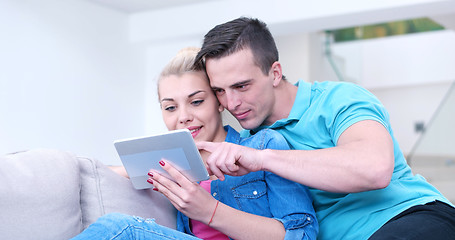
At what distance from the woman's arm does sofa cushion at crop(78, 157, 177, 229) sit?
0.94ft

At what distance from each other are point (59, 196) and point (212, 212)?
19.2 inches

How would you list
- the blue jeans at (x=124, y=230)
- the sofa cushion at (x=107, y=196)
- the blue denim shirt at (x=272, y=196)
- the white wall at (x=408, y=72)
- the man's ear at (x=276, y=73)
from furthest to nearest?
the white wall at (x=408, y=72) < the man's ear at (x=276, y=73) < the sofa cushion at (x=107, y=196) < the blue denim shirt at (x=272, y=196) < the blue jeans at (x=124, y=230)

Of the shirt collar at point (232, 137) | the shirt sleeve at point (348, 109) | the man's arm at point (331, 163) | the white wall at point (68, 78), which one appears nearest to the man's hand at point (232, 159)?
the man's arm at point (331, 163)

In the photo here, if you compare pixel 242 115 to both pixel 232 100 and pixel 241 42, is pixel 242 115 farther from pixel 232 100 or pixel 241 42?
pixel 241 42

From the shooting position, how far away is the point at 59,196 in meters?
1.70

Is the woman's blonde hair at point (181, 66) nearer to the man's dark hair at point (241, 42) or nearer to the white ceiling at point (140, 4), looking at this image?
the man's dark hair at point (241, 42)

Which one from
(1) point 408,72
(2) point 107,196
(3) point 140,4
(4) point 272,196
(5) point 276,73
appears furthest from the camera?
(1) point 408,72

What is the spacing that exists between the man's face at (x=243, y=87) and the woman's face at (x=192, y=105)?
5 centimetres

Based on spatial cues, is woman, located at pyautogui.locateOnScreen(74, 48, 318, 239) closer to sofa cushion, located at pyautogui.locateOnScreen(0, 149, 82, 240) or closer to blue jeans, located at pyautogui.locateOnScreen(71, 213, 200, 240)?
blue jeans, located at pyautogui.locateOnScreen(71, 213, 200, 240)

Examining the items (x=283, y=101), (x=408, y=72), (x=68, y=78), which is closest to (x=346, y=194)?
(x=283, y=101)

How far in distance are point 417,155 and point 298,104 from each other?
4.79 m

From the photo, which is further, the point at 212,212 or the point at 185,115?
the point at 185,115

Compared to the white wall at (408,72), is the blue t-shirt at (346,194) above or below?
above

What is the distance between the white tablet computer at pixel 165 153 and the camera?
154cm
